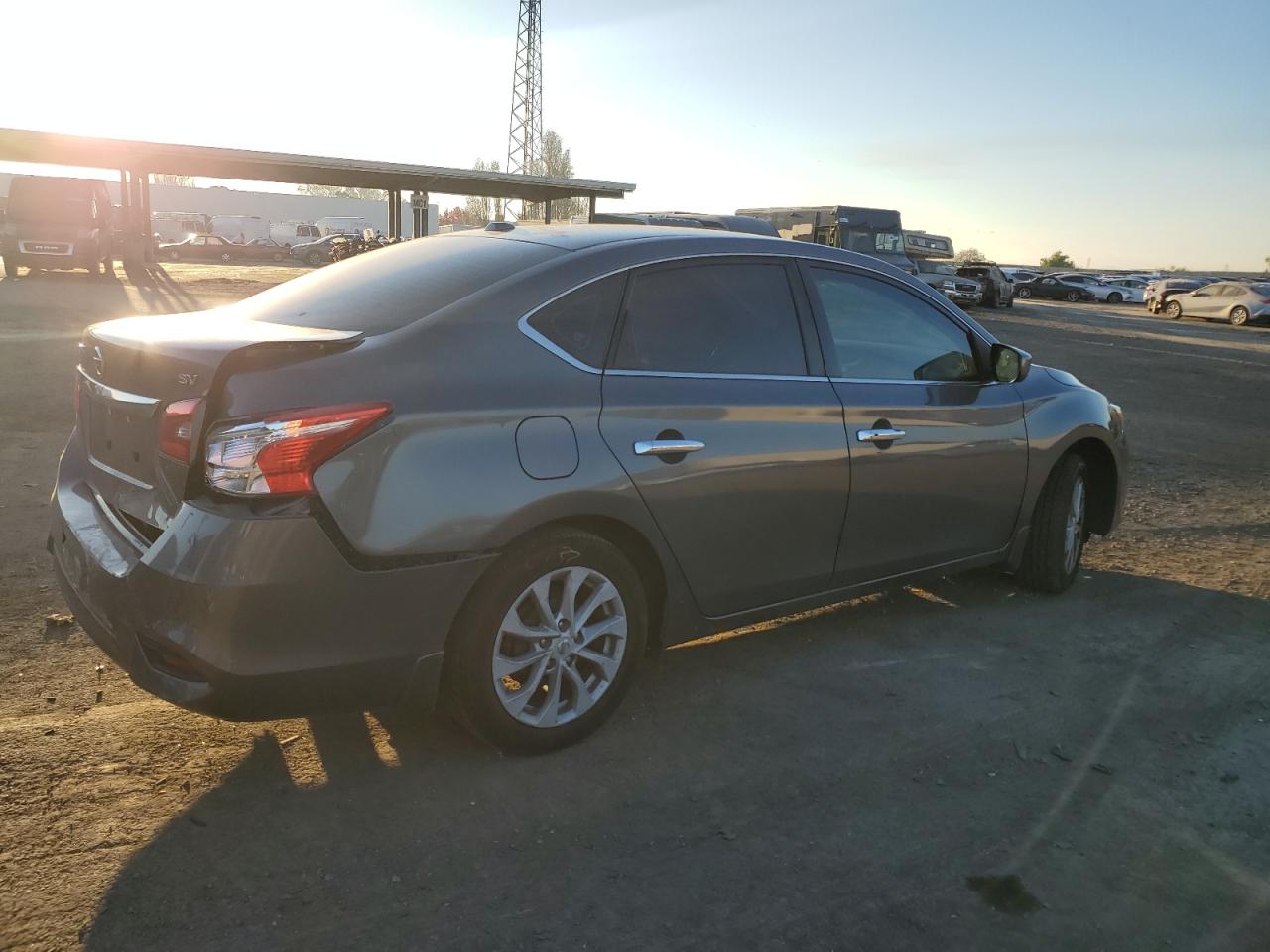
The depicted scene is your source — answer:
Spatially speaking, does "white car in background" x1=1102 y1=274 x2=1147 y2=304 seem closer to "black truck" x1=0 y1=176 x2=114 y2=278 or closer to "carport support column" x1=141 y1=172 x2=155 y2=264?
"carport support column" x1=141 y1=172 x2=155 y2=264

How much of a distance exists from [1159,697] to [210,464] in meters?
3.55

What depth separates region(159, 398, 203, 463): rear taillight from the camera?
282 centimetres

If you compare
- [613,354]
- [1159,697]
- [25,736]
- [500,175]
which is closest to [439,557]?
[613,354]

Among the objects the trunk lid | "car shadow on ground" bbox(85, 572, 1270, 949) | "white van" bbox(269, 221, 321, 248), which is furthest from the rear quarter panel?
"white van" bbox(269, 221, 321, 248)

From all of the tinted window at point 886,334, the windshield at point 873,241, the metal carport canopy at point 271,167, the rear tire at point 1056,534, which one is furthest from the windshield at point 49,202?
the rear tire at point 1056,534

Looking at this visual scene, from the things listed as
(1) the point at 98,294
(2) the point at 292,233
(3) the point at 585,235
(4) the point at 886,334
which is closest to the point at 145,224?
(1) the point at 98,294

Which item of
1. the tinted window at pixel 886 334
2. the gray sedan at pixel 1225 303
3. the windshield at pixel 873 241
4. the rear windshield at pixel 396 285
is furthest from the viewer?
the gray sedan at pixel 1225 303

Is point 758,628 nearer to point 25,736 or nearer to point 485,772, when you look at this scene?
point 485,772

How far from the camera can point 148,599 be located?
2822 millimetres

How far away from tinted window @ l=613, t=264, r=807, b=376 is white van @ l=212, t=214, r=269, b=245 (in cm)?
5400

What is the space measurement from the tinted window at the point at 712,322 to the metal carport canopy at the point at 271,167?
25.3 metres

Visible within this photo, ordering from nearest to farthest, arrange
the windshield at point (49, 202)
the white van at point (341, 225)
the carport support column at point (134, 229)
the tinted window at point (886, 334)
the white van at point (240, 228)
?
1. the tinted window at point (886, 334)
2. the windshield at point (49, 202)
3. the carport support column at point (134, 229)
4. the white van at point (240, 228)
5. the white van at point (341, 225)

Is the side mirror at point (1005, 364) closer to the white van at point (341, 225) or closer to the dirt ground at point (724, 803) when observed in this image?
the dirt ground at point (724, 803)

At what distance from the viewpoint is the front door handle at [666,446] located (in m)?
3.39
